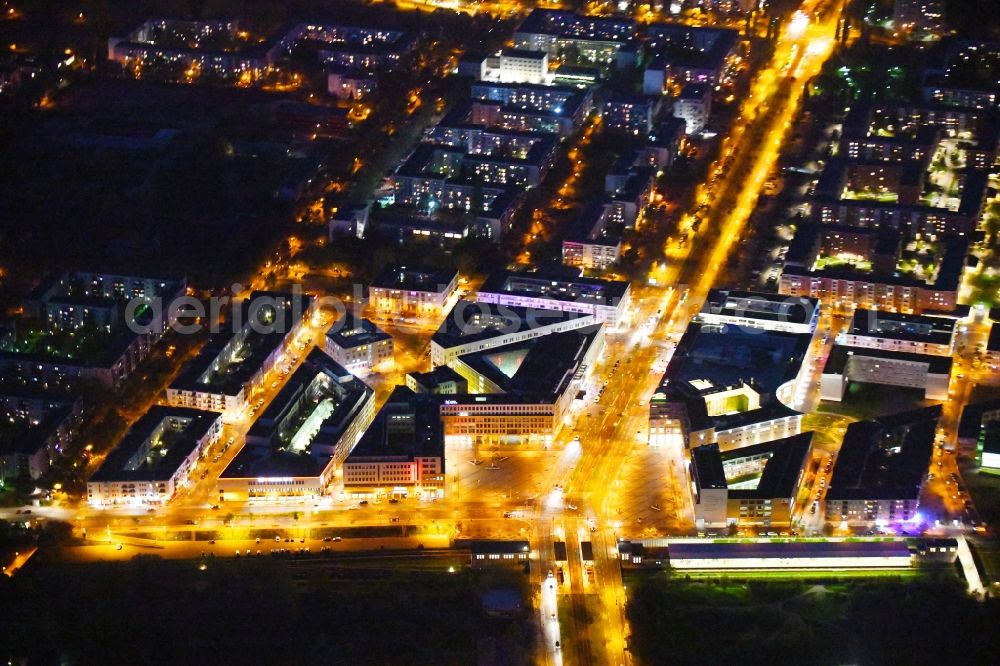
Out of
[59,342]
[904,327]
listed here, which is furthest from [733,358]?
[59,342]

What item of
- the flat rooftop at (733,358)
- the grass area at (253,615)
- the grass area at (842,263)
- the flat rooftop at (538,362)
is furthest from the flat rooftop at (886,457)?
the grass area at (842,263)

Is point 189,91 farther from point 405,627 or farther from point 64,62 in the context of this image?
point 405,627

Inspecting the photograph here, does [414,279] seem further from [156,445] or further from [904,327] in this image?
[904,327]

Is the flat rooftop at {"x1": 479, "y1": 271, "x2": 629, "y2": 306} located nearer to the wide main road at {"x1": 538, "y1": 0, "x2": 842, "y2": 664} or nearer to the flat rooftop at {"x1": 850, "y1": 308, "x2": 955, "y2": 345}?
the wide main road at {"x1": 538, "y1": 0, "x2": 842, "y2": 664}

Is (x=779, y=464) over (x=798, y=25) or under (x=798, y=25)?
under

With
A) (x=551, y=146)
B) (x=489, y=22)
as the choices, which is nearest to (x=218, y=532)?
(x=551, y=146)

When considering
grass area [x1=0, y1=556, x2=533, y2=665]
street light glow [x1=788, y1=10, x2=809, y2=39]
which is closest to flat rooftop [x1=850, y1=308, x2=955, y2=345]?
grass area [x1=0, y1=556, x2=533, y2=665]
